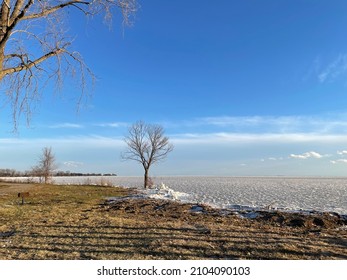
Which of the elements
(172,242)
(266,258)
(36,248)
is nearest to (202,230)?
(172,242)

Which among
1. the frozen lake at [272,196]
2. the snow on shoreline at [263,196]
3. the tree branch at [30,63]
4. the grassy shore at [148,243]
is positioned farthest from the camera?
the frozen lake at [272,196]

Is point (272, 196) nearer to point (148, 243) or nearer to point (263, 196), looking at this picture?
point (263, 196)

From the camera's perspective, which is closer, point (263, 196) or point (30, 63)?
point (30, 63)

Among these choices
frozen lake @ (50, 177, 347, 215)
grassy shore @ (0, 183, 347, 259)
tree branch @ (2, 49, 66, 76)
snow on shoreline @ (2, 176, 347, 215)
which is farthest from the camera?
frozen lake @ (50, 177, 347, 215)

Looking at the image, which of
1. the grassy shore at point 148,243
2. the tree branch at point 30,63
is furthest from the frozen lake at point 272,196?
the tree branch at point 30,63

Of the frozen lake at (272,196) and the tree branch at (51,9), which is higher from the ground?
the tree branch at (51,9)

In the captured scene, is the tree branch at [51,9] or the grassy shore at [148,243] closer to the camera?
the grassy shore at [148,243]

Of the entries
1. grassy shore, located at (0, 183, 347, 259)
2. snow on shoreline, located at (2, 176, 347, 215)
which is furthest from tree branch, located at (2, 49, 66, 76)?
snow on shoreline, located at (2, 176, 347, 215)

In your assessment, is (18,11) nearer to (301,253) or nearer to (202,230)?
(202,230)

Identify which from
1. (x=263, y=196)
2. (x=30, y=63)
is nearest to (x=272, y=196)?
(x=263, y=196)

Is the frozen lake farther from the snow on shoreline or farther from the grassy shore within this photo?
the grassy shore

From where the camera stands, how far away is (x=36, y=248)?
6586 mm

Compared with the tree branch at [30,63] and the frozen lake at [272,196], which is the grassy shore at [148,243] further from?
the frozen lake at [272,196]

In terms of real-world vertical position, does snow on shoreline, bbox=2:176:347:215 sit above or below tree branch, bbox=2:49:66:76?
below
